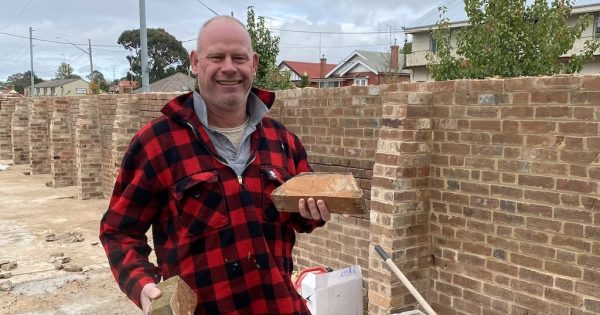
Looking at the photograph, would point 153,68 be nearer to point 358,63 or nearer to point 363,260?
point 358,63

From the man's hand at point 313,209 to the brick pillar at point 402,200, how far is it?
197 cm

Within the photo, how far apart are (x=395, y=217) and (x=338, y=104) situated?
5.01 ft

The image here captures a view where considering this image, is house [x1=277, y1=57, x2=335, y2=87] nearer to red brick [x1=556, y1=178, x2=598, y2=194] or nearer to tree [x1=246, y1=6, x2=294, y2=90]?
tree [x1=246, y1=6, x2=294, y2=90]

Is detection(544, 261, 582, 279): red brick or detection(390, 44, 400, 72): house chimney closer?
detection(544, 261, 582, 279): red brick

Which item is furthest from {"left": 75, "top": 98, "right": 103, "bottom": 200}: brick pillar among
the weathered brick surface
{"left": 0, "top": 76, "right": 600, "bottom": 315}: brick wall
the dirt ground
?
{"left": 0, "top": 76, "right": 600, "bottom": 315}: brick wall

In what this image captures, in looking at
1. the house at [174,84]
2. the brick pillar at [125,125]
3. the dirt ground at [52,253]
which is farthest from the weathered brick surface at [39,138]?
the house at [174,84]

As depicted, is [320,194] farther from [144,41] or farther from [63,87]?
[63,87]

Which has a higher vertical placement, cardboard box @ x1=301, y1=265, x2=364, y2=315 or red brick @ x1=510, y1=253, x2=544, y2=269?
red brick @ x1=510, y1=253, x2=544, y2=269

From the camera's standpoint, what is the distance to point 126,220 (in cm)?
187

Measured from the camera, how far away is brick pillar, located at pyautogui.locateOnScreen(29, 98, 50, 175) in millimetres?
15688

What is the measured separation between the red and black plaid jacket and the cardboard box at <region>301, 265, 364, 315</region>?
2169 millimetres

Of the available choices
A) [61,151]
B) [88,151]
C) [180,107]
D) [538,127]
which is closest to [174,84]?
[61,151]

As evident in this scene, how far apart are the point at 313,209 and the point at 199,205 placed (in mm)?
427

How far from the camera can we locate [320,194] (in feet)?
6.21
